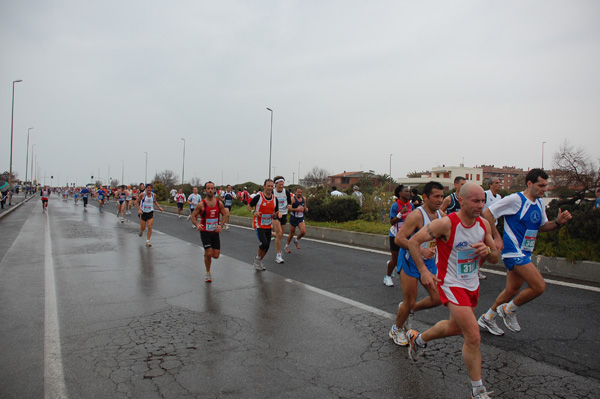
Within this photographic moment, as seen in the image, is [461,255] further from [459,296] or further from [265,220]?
[265,220]

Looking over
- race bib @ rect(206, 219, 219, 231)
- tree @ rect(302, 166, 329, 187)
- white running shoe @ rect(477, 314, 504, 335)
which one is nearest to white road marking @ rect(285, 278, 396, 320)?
white running shoe @ rect(477, 314, 504, 335)

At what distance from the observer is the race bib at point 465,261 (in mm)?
3496

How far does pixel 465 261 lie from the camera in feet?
11.5

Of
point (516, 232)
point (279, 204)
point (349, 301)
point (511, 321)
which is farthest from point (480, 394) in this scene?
point (279, 204)

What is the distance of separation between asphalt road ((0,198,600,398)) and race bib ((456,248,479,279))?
98 cm

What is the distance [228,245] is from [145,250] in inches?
96.2

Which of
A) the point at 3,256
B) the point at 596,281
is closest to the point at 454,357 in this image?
the point at 596,281

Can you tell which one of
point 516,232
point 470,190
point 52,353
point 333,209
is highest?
point 470,190

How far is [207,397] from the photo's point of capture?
3.32m

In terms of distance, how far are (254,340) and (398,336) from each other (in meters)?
1.63

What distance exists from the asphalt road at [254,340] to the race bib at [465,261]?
38.4 inches

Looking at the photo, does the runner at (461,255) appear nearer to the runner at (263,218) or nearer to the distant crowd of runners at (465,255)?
the distant crowd of runners at (465,255)

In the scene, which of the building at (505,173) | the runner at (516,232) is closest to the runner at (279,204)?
the runner at (516,232)

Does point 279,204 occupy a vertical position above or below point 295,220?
above
